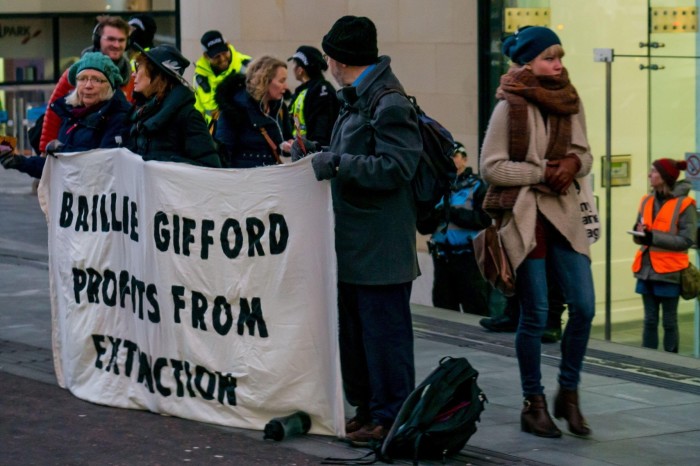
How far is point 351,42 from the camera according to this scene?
6.98 meters

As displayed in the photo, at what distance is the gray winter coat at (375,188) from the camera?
6.83m

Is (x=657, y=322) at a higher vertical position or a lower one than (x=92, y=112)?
lower

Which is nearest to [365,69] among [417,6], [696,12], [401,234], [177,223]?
[401,234]

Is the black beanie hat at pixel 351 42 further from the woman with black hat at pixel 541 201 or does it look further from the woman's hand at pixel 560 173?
the woman's hand at pixel 560 173

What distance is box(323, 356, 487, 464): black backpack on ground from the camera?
6.61m

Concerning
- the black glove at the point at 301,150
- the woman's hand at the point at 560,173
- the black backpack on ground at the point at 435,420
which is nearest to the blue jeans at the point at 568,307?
the woman's hand at the point at 560,173

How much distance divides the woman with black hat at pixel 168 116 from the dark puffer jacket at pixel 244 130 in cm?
276

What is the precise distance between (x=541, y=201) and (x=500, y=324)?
3.17 meters

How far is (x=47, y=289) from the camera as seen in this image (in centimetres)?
1191

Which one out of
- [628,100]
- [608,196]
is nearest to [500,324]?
[608,196]

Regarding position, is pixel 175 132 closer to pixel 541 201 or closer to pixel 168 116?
pixel 168 116

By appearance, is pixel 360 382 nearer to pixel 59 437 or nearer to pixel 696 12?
pixel 59 437

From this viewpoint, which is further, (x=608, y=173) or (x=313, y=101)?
(x=313, y=101)

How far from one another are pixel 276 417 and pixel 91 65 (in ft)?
8.79
